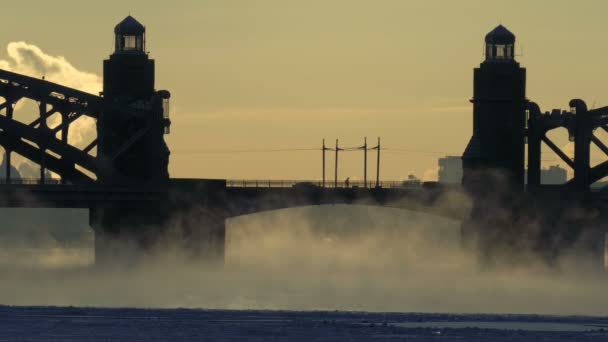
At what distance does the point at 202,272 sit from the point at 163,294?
34.5m

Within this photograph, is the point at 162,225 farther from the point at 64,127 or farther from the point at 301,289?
the point at 301,289

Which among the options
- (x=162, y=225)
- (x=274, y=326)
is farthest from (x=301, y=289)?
(x=274, y=326)

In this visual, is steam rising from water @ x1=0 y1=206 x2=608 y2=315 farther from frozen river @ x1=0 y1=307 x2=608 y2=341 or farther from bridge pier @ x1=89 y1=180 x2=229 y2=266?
frozen river @ x1=0 y1=307 x2=608 y2=341

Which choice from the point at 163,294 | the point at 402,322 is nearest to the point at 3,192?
the point at 163,294

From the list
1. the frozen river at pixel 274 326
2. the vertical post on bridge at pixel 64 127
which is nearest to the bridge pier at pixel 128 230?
the vertical post on bridge at pixel 64 127

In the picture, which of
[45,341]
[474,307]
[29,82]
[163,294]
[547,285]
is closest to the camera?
[45,341]

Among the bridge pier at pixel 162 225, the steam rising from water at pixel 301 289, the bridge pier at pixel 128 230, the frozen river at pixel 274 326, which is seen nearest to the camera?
the frozen river at pixel 274 326

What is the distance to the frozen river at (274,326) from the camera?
106m

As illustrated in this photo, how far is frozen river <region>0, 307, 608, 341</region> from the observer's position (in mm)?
106312

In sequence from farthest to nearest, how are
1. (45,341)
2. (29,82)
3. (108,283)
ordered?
(29,82), (108,283), (45,341)

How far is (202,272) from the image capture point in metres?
190

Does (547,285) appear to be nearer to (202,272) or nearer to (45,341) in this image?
(202,272)

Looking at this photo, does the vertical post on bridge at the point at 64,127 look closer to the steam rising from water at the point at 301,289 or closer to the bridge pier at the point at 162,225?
the bridge pier at the point at 162,225

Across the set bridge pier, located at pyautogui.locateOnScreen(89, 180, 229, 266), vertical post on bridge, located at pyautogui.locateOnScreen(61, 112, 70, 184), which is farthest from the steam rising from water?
vertical post on bridge, located at pyautogui.locateOnScreen(61, 112, 70, 184)
